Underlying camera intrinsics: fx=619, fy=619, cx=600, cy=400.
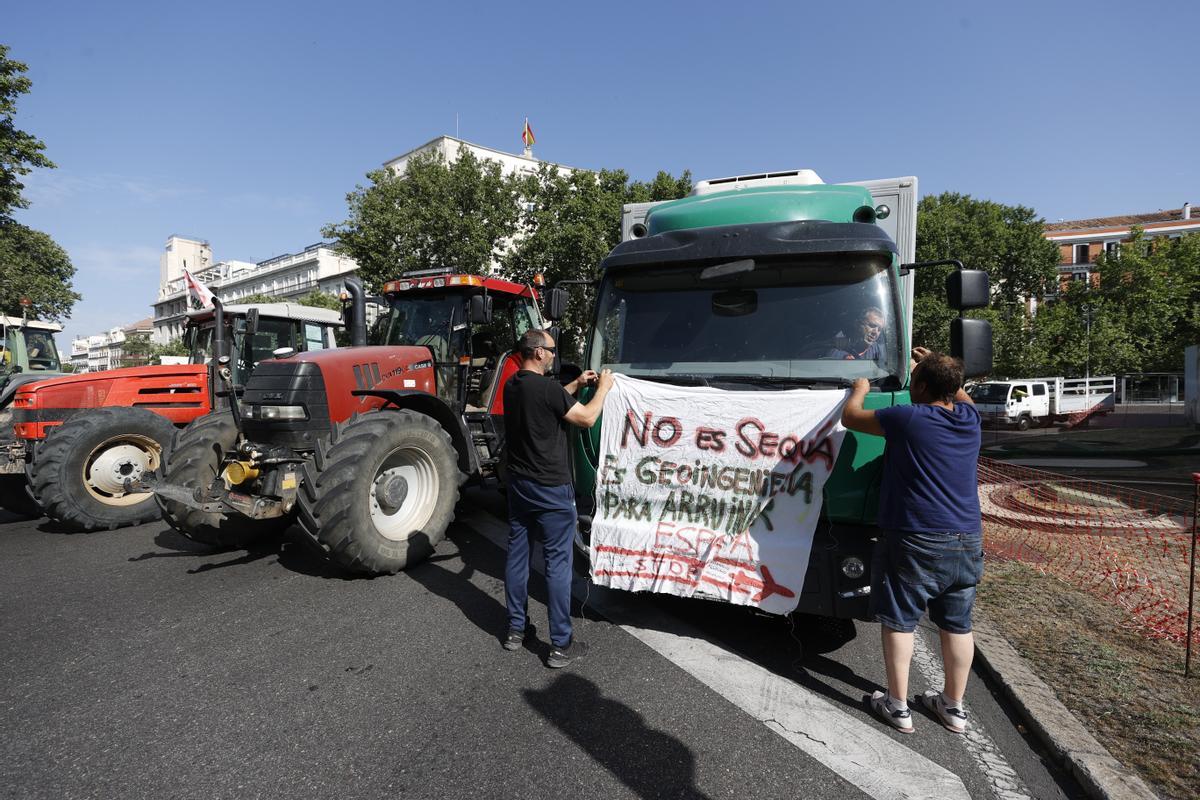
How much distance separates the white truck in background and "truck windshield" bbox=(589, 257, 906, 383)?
77.0 ft

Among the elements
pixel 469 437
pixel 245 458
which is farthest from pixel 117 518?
pixel 469 437

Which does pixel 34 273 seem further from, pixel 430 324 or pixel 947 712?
pixel 947 712

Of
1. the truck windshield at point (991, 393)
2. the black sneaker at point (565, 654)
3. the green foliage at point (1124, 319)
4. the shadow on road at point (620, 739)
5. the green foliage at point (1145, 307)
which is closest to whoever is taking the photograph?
the shadow on road at point (620, 739)

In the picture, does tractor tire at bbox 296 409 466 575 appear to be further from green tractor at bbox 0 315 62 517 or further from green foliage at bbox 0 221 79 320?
green foliage at bbox 0 221 79 320

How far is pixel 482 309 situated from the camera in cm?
636

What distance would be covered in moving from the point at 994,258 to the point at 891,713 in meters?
43.5

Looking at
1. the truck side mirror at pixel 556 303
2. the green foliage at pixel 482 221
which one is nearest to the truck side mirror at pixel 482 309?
the truck side mirror at pixel 556 303

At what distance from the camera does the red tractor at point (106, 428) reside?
6500mm

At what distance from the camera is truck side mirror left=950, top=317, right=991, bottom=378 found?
3.81 m

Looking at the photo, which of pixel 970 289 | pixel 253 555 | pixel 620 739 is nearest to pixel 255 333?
pixel 253 555

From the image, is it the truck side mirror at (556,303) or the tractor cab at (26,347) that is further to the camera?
the tractor cab at (26,347)

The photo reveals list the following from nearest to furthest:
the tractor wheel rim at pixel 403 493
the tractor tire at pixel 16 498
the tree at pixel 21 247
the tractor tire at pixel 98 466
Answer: the tractor wheel rim at pixel 403 493, the tractor tire at pixel 98 466, the tractor tire at pixel 16 498, the tree at pixel 21 247

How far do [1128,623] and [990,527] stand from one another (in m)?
2.90

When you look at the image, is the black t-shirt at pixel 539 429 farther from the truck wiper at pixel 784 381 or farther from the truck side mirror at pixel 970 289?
the truck side mirror at pixel 970 289
